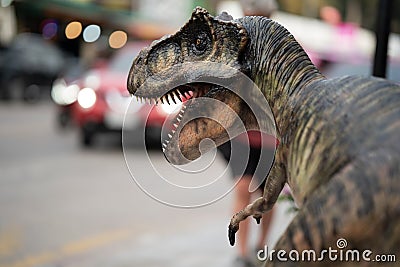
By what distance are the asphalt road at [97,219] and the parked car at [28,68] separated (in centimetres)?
974

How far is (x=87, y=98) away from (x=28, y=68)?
32.7 ft

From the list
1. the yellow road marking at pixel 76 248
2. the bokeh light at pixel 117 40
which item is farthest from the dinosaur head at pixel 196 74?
the bokeh light at pixel 117 40

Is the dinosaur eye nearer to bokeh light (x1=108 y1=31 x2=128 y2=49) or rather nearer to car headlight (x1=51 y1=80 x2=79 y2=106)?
car headlight (x1=51 y1=80 x2=79 y2=106)

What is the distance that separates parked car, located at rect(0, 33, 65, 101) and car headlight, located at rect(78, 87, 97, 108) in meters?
8.85

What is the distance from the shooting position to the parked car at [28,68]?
65.0 ft

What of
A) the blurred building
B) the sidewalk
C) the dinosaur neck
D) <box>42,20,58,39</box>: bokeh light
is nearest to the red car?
the sidewalk

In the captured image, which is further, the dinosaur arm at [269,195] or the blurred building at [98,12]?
the blurred building at [98,12]

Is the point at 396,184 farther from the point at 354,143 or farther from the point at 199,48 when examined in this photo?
the point at 199,48

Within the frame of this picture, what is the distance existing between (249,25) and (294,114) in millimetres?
338

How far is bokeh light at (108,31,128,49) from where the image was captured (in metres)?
15.4

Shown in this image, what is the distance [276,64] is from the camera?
189 centimetres

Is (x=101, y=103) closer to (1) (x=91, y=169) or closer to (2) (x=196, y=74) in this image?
(1) (x=91, y=169)

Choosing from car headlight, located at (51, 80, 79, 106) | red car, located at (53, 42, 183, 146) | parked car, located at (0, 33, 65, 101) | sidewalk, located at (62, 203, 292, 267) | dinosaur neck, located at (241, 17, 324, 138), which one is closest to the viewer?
dinosaur neck, located at (241, 17, 324, 138)

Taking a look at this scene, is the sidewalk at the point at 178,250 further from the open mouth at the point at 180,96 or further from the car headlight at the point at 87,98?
→ the car headlight at the point at 87,98
